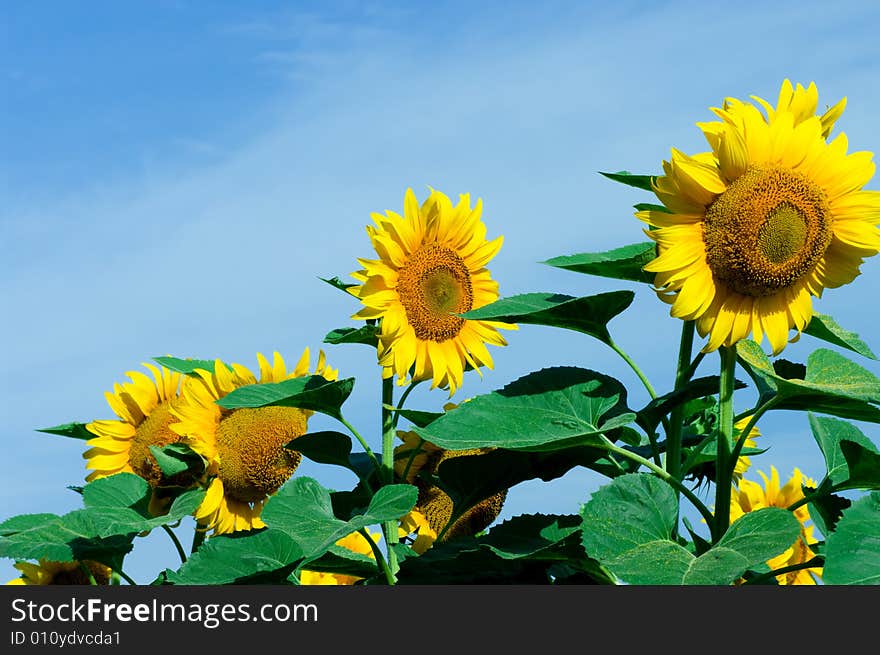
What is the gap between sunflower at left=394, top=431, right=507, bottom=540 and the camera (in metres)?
3.56

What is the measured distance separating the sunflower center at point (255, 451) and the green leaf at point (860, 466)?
1.62 meters

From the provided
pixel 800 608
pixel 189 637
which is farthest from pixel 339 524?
pixel 800 608

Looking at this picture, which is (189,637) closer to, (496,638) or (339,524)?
(339,524)

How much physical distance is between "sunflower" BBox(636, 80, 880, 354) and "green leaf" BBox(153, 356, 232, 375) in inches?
66.3

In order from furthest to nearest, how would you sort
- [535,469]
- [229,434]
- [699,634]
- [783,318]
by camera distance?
[229,434] < [535,469] < [783,318] < [699,634]

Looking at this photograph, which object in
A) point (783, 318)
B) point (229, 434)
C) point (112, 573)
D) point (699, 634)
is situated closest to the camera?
point (699, 634)

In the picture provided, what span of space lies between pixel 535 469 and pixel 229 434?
99 centimetres

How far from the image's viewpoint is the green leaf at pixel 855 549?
2.14 meters

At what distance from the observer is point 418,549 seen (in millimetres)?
3520

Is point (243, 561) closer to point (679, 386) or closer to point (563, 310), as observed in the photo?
point (563, 310)

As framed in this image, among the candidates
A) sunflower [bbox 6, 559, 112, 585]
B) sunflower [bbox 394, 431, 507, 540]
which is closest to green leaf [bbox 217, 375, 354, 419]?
sunflower [bbox 394, 431, 507, 540]

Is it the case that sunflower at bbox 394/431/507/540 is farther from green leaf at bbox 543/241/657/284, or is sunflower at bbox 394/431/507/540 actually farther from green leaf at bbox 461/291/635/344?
green leaf at bbox 543/241/657/284

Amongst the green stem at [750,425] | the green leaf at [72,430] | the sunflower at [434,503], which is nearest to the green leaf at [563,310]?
the green stem at [750,425]

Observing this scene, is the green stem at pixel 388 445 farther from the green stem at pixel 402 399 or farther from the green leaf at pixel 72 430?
the green leaf at pixel 72 430
